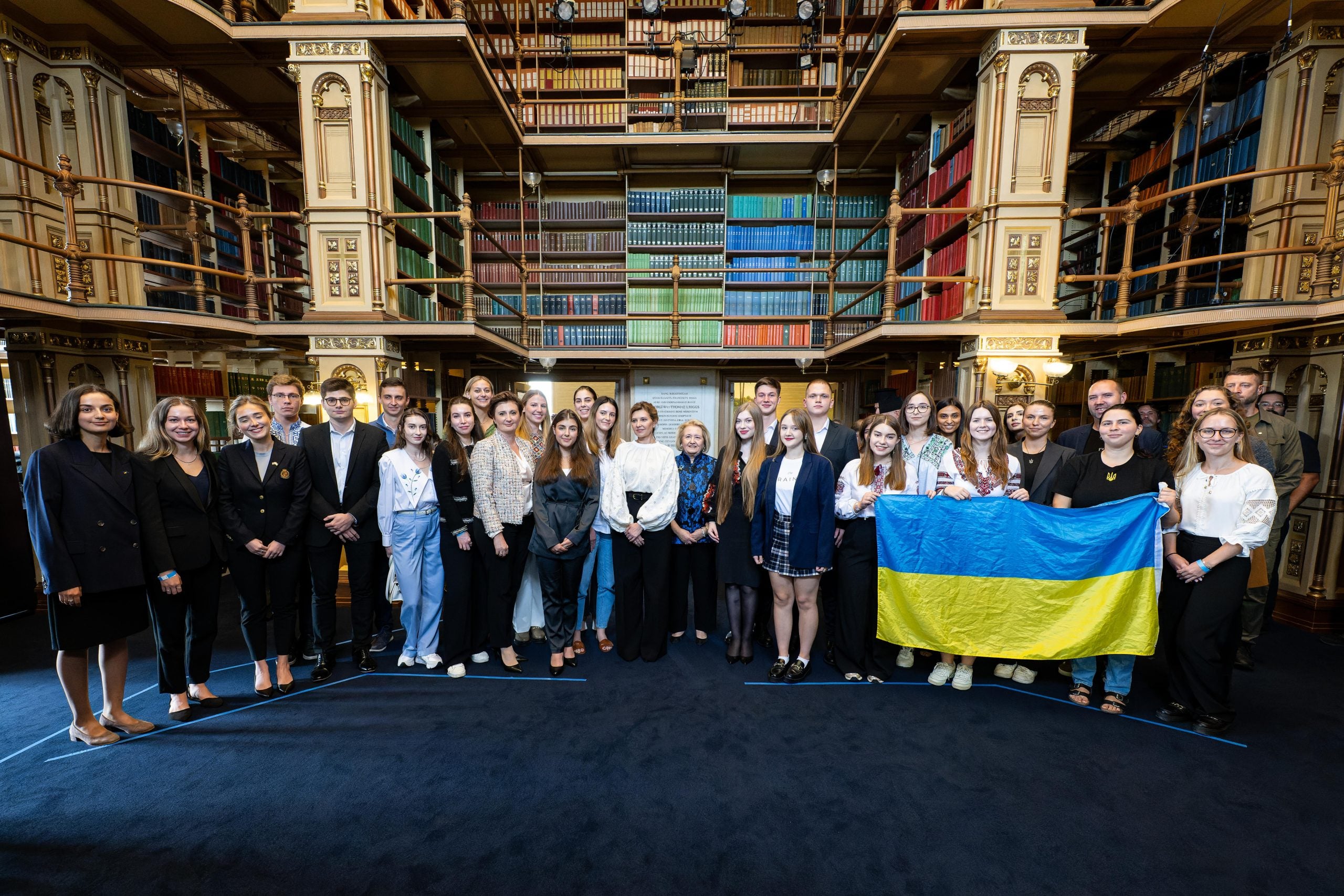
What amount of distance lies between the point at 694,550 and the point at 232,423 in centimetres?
242

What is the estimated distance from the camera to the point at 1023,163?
4.09 metres

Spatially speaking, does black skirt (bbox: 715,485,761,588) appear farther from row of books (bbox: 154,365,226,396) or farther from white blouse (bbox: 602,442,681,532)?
row of books (bbox: 154,365,226,396)

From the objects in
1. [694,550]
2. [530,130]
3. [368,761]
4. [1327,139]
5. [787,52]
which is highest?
[787,52]

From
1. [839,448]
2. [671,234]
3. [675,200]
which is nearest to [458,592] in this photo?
[839,448]

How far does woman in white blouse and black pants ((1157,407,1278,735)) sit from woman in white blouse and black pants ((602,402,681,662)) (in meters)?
2.29

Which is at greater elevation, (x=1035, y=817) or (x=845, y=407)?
(x=845, y=407)

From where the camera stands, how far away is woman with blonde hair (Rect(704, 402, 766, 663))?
2689 millimetres

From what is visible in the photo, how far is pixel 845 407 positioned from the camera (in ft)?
23.8

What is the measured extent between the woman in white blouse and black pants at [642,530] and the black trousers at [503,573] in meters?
0.47

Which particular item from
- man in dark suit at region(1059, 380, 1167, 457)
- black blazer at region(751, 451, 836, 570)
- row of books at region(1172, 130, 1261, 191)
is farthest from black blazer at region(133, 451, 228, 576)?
row of books at region(1172, 130, 1261, 191)

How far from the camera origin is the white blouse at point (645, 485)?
108 inches

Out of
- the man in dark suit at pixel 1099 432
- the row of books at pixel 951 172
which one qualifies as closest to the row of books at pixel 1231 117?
the row of books at pixel 951 172

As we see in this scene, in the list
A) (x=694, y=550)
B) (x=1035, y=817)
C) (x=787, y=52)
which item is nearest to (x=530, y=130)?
(x=787, y=52)

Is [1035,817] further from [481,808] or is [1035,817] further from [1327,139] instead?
[1327,139]
